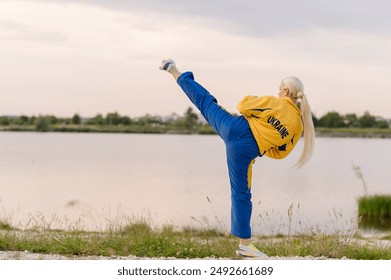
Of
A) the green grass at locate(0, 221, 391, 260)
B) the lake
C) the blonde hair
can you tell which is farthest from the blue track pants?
the lake

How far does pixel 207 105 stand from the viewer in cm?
553

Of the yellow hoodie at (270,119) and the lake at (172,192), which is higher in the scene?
the yellow hoodie at (270,119)

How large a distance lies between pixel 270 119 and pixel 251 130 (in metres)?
0.19

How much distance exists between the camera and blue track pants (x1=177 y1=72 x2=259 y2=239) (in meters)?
5.25

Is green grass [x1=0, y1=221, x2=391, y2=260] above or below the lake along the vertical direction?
above

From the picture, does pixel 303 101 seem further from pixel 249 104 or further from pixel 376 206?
pixel 376 206

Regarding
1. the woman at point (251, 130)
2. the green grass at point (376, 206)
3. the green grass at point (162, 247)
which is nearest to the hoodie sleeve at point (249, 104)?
the woman at point (251, 130)

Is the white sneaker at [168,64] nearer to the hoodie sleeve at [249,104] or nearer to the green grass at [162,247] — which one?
the hoodie sleeve at [249,104]

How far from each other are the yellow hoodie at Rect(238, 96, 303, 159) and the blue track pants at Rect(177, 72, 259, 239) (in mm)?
73

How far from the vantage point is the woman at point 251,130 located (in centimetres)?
520

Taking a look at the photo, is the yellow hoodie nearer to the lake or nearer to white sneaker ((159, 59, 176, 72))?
white sneaker ((159, 59, 176, 72))

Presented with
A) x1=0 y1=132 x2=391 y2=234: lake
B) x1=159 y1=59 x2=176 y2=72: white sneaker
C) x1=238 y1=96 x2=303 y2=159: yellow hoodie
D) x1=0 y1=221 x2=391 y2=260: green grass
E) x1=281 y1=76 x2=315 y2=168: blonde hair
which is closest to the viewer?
x1=238 y1=96 x2=303 y2=159: yellow hoodie
